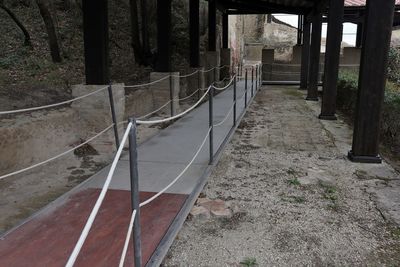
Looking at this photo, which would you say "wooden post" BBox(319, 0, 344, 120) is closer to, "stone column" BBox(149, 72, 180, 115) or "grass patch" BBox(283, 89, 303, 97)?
"stone column" BBox(149, 72, 180, 115)

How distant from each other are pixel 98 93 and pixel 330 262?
13.3 feet

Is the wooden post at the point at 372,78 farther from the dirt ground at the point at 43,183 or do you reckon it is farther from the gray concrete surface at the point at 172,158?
the dirt ground at the point at 43,183

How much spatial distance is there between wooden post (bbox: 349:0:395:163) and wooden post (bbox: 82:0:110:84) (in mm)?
3536

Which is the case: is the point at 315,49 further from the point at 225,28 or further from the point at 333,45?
the point at 225,28

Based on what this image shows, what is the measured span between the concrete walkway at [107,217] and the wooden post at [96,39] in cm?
128

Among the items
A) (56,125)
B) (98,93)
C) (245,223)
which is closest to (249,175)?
(245,223)

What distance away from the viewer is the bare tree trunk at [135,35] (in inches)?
520

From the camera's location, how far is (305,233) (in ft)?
11.5

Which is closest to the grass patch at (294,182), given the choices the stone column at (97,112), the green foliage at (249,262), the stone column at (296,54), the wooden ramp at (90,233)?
the wooden ramp at (90,233)

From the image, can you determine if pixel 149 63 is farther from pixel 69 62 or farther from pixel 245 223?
pixel 245 223

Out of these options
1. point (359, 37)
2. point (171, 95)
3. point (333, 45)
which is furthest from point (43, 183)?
point (359, 37)

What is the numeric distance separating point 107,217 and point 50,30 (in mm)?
9471

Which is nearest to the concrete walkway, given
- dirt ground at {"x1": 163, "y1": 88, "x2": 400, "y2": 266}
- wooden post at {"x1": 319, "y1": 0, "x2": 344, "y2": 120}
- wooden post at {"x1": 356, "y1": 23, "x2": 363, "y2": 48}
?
dirt ground at {"x1": 163, "y1": 88, "x2": 400, "y2": 266}

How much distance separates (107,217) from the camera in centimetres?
362
